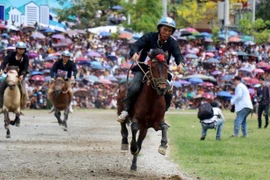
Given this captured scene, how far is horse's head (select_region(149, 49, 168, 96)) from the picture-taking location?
1320cm

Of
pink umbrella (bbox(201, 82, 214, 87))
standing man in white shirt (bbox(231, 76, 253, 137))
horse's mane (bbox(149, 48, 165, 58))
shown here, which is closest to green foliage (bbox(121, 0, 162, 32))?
pink umbrella (bbox(201, 82, 214, 87))

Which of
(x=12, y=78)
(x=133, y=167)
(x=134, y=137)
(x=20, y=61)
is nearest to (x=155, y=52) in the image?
(x=134, y=137)

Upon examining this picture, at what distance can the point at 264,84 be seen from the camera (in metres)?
32.4

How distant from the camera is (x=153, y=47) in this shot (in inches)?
568

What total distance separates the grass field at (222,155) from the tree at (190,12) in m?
45.4

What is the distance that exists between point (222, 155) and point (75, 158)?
3.62 meters

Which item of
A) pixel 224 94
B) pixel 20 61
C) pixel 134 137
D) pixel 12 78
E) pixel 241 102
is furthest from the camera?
pixel 224 94

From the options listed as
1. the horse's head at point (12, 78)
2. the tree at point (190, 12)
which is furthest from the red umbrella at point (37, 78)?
the tree at point (190, 12)

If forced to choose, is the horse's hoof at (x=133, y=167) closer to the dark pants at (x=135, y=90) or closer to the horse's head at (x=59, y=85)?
the dark pants at (x=135, y=90)

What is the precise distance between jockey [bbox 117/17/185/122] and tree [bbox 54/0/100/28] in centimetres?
5515

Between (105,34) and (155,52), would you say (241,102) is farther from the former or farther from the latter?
(105,34)

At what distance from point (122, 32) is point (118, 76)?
22.7ft

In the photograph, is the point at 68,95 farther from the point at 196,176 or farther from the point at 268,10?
the point at 268,10

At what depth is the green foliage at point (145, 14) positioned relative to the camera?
53781 mm
